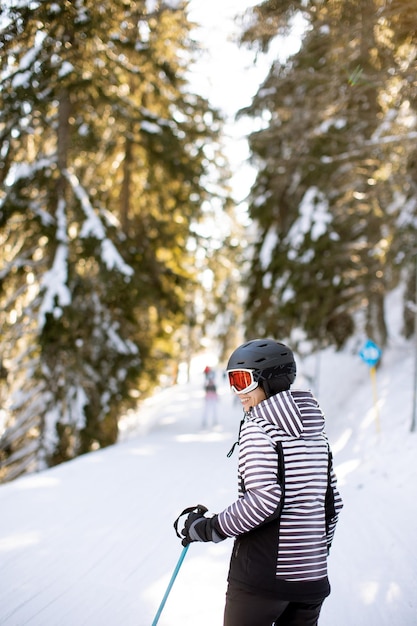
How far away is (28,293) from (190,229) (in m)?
4.69

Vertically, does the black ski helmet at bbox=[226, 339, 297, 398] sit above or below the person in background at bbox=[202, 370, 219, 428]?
above

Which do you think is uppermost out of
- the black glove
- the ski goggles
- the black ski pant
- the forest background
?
the forest background

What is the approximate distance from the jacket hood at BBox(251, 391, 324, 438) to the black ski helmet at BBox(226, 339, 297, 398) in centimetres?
10

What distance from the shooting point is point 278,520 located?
239cm

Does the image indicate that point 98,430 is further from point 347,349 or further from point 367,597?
point 347,349

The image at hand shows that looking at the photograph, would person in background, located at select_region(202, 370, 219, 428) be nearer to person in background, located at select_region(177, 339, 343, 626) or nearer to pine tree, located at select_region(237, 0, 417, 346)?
pine tree, located at select_region(237, 0, 417, 346)

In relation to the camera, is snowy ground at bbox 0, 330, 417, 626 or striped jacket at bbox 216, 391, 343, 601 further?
snowy ground at bbox 0, 330, 417, 626

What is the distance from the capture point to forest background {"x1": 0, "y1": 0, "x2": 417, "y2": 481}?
6.91m

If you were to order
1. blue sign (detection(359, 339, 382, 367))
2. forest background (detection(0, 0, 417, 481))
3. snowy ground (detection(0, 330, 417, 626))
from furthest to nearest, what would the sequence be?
blue sign (detection(359, 339, 382, 367)) → forest background (detection(0, 0, 417, 481)) → snowy ground (detection(0, 330, 417, 626))

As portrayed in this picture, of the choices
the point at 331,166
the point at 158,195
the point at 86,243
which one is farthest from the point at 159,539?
the point at 158,195

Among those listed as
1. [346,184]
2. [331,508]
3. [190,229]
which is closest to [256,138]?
[346,184]

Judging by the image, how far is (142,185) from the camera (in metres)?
16.1

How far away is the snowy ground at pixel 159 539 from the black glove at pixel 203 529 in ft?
6.09

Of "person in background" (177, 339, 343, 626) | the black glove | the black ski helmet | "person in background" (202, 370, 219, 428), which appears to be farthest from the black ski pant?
"person in background" (202, 370, 219, 428)
